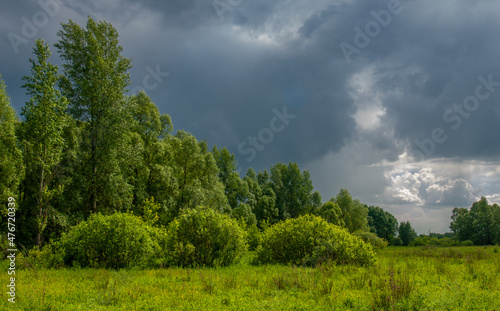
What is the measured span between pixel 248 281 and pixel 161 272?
410 centimetres

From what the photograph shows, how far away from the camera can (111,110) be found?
84.4ft

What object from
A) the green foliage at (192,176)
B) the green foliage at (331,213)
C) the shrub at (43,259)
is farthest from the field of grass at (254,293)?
the green foliage at (331,213)

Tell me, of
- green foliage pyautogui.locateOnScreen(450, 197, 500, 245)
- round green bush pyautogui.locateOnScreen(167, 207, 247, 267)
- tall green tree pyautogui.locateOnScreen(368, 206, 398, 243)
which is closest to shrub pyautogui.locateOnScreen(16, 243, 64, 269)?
round green bush pyautogui.locateOnScreen(167, 207, 247, 267)

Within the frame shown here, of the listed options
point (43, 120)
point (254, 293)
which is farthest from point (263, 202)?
point (254, 293)

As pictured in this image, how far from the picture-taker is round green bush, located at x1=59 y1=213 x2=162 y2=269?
14.5 metres

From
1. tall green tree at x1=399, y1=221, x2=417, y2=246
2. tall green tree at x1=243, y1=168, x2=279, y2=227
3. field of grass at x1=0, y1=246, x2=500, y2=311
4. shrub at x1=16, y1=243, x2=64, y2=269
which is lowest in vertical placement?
tall green tree at x1=399, y1=221, x2=417, y2=246

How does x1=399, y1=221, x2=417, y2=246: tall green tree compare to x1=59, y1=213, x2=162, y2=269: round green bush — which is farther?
x1=399, y1=221, x2=417, y2=246: tall green tree

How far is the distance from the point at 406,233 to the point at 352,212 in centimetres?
6277

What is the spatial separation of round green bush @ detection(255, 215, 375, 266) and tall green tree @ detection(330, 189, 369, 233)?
48897 millimetres

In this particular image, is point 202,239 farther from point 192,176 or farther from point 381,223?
point 381,223

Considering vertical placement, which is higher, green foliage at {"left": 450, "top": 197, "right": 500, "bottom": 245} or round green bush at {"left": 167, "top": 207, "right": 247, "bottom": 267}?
round green bush at {"left": 167, "top": 207, "right": 247, "bottom": 267}

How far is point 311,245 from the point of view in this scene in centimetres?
1603

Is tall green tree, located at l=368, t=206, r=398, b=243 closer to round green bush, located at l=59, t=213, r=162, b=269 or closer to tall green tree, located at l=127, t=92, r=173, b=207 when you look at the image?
tall green tree, located at l=127, t=92, r=173, b=207

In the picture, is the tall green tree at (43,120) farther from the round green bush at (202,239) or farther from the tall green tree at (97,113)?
the round green bush at (202,239)
